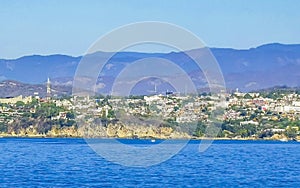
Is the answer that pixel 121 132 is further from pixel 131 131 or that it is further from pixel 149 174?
pixel 149 174

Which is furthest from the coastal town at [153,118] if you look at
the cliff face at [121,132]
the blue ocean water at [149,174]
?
the blue ocean water at [149,174]

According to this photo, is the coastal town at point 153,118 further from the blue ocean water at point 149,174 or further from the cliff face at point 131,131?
the blue ocean water at point 149,174

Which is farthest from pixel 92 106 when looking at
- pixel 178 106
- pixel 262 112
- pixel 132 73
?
pixel 132 73

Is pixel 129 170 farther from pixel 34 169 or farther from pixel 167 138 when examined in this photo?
pixel 167 138

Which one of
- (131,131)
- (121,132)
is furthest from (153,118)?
(121,132)

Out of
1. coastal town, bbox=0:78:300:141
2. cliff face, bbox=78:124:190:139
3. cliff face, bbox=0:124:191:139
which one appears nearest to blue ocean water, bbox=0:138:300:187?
cliff face, bbox=0:124:191:139

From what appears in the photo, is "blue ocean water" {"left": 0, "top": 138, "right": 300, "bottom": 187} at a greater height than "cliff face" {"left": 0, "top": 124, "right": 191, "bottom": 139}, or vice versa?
"cliff face" {"left": 0, "top": 124, "right": 191, "bottom": 139}

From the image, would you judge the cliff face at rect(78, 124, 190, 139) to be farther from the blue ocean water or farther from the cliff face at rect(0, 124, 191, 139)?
the blue ocean water

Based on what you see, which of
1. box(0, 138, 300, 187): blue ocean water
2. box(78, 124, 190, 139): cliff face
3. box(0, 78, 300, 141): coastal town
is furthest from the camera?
box(0, 78, 300, 141): coastal town

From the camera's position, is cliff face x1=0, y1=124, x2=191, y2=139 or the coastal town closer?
cliff face x1=0, y1=124, x2=191, y2=139

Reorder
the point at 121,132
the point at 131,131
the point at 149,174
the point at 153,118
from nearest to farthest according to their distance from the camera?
the point at 149,174 → the point at 121,132 → the point at 131,131 → the point at 153,118
